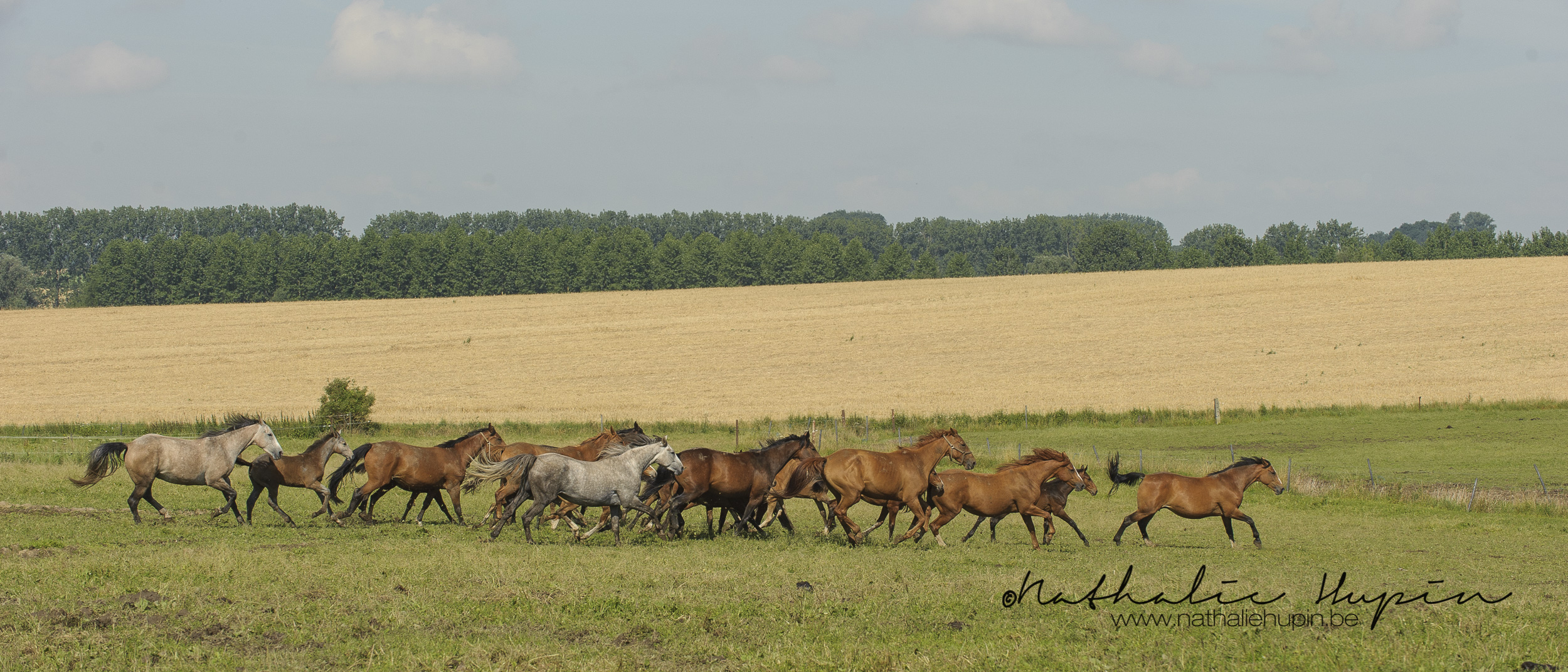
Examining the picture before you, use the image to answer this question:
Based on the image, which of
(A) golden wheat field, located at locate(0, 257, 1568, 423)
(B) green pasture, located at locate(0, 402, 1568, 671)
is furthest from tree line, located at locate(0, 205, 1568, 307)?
(B) green pasture, located at locate(0, 402, 1568, 671)

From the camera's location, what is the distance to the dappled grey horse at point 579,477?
14.2 metres

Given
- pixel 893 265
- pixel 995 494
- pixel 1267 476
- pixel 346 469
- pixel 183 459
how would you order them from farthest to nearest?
1. pixel 893 265
2. pixel 1267 476
3. pixel 346 469
4. pixel 183 459
5. pixel 995 494

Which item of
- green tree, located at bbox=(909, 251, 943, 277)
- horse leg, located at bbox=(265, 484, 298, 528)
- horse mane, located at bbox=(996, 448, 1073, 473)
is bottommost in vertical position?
horse leg, located at bbox=(265, 484, 298, 528)

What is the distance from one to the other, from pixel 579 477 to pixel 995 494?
5.87 m

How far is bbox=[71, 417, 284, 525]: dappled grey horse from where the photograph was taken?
15.7 meters

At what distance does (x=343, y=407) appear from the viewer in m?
36.9

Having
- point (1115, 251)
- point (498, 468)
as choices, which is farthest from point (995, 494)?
point (1115, 251)

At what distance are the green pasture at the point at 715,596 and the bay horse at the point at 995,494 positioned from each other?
1.73ft

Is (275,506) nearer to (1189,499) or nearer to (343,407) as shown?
(1189,499)

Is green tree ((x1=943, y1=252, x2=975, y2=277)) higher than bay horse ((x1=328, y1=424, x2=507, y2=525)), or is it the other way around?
green tree ((x1=943, y1=252, x2=975, y2=277))

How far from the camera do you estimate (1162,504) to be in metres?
16.2

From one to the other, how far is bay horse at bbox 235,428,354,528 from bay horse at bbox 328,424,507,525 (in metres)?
0.24

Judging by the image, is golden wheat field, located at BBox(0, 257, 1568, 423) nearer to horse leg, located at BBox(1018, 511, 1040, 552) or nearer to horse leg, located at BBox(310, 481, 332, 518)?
horse leg, located at BBox(310, 481, 332, 518)

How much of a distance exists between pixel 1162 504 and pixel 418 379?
4571 centimetres
